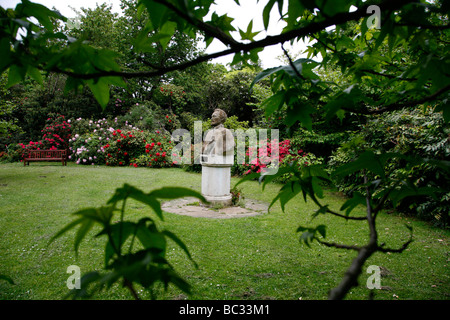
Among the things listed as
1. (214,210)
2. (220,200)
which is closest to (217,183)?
(220,200)

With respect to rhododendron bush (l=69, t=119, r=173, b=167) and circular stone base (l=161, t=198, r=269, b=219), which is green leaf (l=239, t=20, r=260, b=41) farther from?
rhododendron bush (l=69, t=119, r=173, b=167)

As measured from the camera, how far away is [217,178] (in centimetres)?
666

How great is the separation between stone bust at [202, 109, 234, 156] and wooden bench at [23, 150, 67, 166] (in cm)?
1064

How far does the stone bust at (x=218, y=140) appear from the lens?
22.1 ft

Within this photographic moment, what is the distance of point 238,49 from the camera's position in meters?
0.69

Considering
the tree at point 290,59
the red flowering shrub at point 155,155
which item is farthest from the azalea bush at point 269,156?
the tree at point 290,59

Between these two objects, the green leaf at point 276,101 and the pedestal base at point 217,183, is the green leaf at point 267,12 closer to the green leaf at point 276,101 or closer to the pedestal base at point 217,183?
the green leaf at point 276,101

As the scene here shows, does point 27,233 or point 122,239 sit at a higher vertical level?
point 122,239

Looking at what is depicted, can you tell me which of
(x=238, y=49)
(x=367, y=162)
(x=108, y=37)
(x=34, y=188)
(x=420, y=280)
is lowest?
(x=420, y=280)

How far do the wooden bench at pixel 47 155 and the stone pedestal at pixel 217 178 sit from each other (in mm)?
10875

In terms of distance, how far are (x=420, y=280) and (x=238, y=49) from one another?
3.85 metres

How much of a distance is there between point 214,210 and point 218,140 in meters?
1.76
